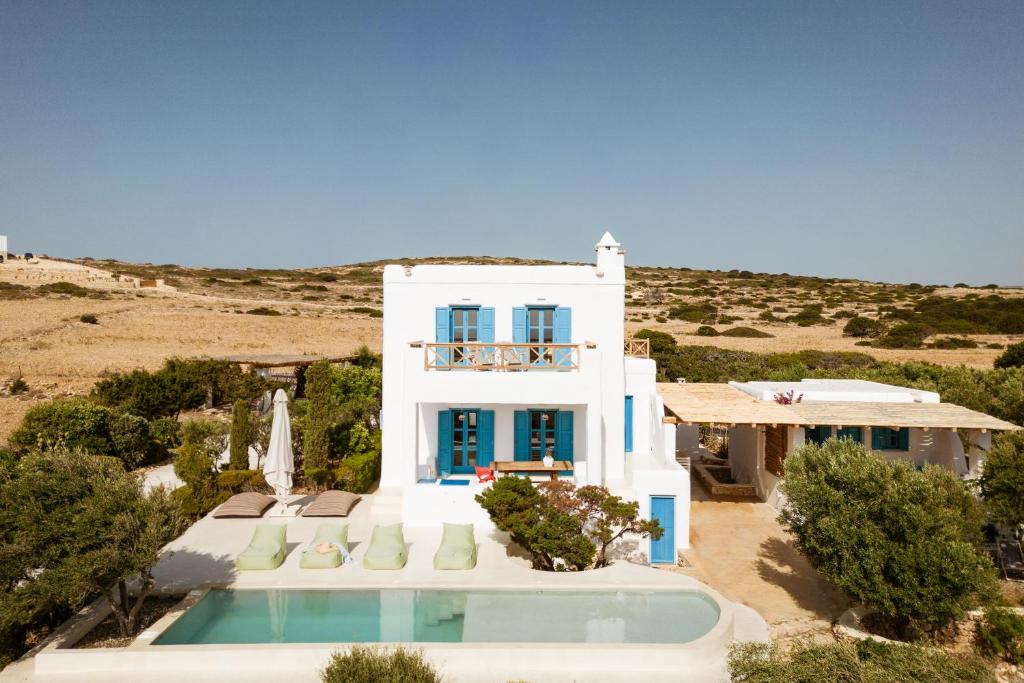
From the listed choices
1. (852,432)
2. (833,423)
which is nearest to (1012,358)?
(852,432)

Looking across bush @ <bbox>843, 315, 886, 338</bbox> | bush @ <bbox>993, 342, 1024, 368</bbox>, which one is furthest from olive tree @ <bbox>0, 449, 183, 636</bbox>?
bush @ <bbox>843, 315, 886, 338</bbox>

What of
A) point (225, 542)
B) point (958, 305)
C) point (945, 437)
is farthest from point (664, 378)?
point (958, 305)

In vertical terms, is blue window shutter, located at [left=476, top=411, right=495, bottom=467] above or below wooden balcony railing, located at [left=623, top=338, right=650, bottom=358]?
below

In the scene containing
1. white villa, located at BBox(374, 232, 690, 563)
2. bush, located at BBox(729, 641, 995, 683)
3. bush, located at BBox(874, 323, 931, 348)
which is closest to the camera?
bush, located at BBox(729, 641, 995, 683)

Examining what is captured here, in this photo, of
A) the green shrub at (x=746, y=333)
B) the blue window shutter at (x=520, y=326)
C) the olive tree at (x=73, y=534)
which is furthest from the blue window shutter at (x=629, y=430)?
the green shrub at (x=746, y=333)

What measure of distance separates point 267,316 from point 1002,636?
6310 centimetres

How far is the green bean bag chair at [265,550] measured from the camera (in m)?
11.9

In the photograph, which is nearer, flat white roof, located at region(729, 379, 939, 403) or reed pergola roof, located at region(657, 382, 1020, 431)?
reed pergola roof, located at region(657, 382, 1020, 431)

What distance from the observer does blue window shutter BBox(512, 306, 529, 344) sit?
1686cm

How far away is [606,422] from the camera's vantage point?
634 inches

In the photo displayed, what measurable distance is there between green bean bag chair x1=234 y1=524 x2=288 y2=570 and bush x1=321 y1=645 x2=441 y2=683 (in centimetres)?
497

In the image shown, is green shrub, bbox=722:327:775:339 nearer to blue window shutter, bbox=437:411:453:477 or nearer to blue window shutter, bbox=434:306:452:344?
blue window shutter, bbox=434:306:452:344

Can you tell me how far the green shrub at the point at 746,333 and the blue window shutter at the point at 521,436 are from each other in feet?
146

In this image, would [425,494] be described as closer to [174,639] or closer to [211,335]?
[174,639]
